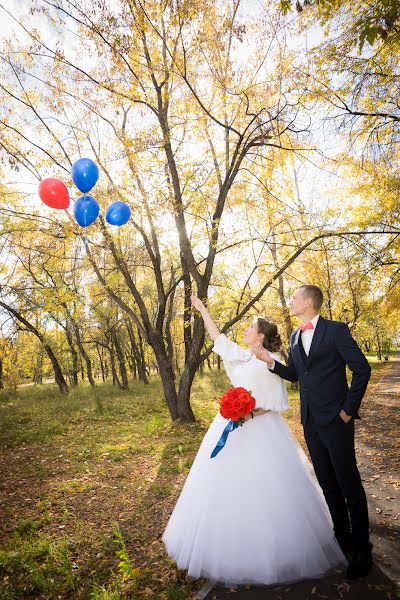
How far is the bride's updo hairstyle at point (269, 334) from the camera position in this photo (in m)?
4.05

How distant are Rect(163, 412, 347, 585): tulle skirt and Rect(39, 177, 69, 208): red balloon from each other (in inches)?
206

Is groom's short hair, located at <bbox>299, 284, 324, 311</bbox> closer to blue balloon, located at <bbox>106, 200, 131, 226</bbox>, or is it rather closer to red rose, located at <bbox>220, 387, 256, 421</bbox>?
red rose, located at <bbox>220, 387, 256, 421</bbox>

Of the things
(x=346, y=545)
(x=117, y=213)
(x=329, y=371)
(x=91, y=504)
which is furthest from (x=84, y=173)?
(x=346, y=545)

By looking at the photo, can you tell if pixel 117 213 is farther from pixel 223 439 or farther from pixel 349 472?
pixel 349 472

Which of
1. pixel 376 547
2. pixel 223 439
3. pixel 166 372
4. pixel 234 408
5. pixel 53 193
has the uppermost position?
pixel 53 193

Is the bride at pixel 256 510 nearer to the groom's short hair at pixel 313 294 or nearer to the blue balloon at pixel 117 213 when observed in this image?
the groom's short hair at pixel 313 294

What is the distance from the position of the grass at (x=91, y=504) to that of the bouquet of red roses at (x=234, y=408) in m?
1.42

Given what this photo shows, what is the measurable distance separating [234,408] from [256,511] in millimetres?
963

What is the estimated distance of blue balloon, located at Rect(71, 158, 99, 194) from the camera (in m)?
6.55

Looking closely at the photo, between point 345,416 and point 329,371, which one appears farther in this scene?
point 329,371

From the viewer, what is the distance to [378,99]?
6570 millimetres

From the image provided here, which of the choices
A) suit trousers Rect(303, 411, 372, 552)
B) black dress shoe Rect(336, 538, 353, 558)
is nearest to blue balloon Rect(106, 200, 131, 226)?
suit trousers Rect(303, 411, 372, 552)

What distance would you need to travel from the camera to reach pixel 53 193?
658cm

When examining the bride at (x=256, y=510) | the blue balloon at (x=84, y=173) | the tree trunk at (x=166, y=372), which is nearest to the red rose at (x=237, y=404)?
the bride at (x=256, y=510)
